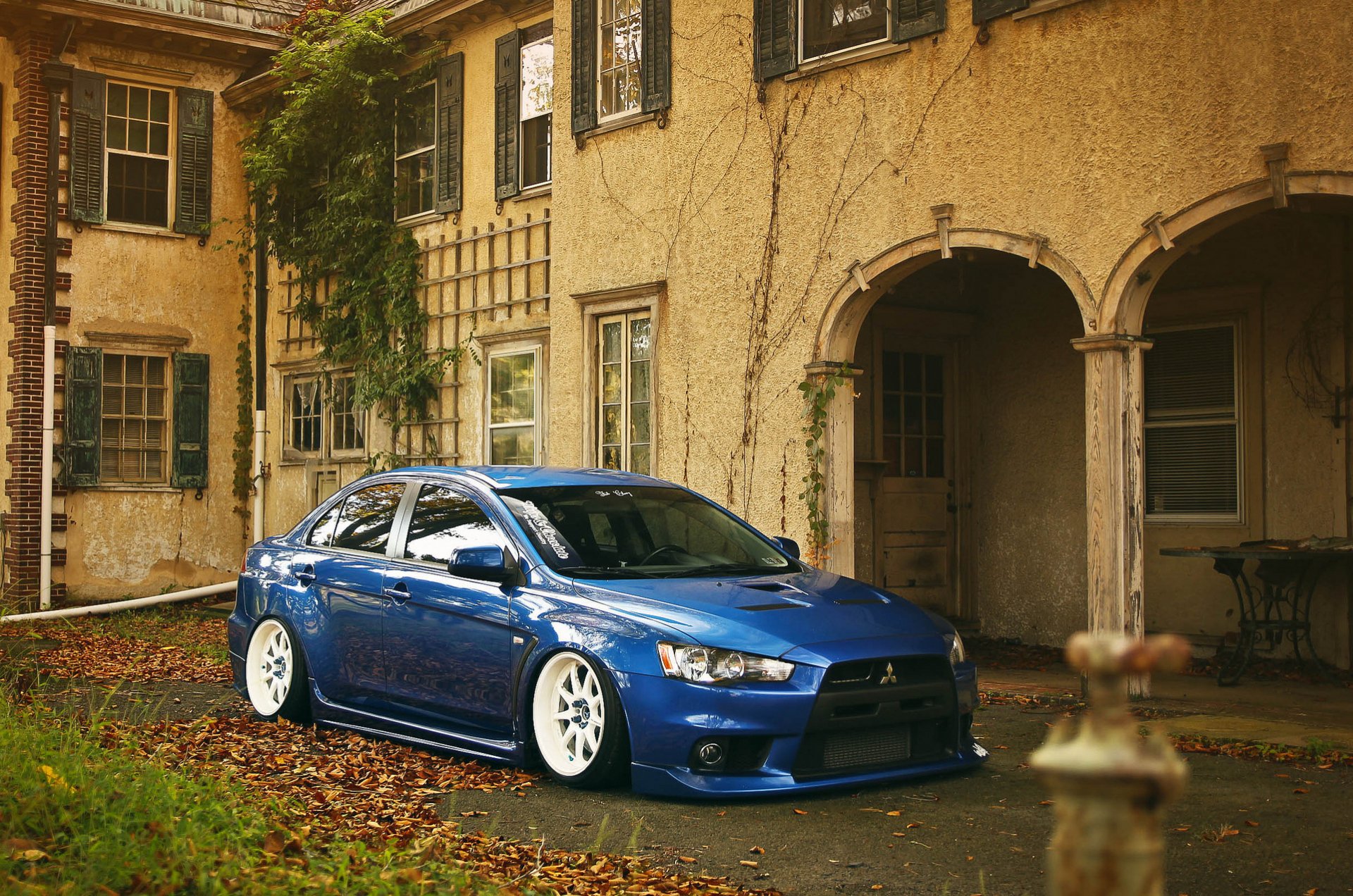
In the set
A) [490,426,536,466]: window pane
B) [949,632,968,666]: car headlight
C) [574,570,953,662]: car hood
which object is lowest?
[949,632,968,666]: car headlight

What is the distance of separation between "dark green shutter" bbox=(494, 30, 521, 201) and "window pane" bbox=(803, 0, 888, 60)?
4.58m

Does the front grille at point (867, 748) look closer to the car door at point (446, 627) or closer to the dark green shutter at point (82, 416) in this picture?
the car door at point (446, 627)

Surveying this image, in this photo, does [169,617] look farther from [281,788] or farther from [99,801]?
[99,801]

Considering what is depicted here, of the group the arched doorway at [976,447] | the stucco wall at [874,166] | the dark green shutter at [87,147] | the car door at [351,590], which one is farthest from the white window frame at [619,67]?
the dark green shutter at [87,147]

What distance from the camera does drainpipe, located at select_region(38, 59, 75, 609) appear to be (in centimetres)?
1752

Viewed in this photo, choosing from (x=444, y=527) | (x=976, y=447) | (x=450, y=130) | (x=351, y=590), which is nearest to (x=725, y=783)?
(x=444, y=527)

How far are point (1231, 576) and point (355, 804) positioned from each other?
6.81m

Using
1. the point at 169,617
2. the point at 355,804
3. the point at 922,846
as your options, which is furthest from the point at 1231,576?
the point at 169,617

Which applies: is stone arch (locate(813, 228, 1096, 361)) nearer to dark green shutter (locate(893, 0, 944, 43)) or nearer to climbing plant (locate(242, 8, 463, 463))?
dark green shutter (locate(893, 0, 944, 43))

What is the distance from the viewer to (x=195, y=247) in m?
19.1

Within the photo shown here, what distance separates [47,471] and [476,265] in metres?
6.26

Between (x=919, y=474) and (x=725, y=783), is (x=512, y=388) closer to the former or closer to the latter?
(x=919, y=474)

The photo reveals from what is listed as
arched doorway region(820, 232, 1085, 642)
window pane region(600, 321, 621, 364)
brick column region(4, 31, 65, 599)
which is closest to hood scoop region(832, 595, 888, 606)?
arched doorway region(820, 232, 1085, 642)

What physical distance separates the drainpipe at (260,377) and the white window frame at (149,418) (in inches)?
42.2
